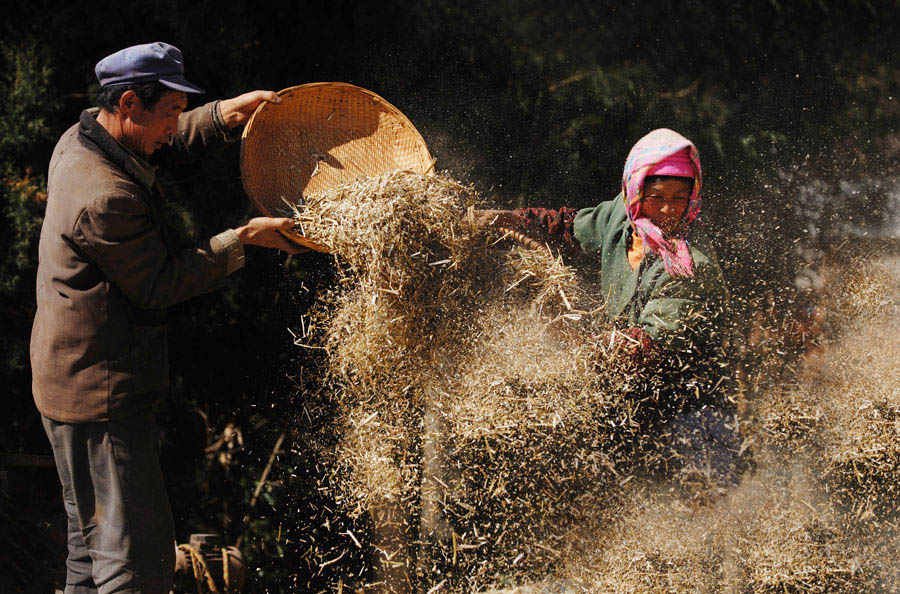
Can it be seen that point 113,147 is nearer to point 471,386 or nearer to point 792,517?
point 471,386

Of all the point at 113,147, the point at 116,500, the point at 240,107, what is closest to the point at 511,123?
the point at 240,107

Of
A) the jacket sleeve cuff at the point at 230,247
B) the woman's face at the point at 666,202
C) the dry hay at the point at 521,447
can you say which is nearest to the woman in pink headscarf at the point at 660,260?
the woman's face at the point at 666,202

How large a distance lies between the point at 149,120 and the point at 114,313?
22.2 inches

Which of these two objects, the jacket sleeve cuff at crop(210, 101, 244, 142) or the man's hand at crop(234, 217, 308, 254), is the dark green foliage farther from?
the man's hand at crop(234, 217, 308, 254)

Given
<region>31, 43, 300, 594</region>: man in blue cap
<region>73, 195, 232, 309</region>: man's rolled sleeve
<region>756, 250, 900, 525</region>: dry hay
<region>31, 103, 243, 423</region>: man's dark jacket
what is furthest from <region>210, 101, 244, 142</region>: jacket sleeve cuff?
<region>756, 250, 900, 525</region>: dry hay

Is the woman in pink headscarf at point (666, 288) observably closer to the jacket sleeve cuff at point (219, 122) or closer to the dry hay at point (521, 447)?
the dry hay at point (521, 447)

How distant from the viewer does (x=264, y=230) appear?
227cm

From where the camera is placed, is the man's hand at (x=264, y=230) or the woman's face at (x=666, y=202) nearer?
the man's hand at (x=264, y=230)

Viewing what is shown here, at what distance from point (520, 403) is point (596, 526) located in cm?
53

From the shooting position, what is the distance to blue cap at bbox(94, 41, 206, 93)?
204 centimetres

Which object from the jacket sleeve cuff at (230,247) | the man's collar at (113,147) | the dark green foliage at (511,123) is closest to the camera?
the man's collar at (113,147)

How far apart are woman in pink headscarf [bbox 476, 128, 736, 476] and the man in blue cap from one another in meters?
1.06

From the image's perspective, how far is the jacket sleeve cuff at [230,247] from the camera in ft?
7.06

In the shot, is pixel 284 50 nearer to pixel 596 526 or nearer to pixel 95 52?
pixel 95 52
